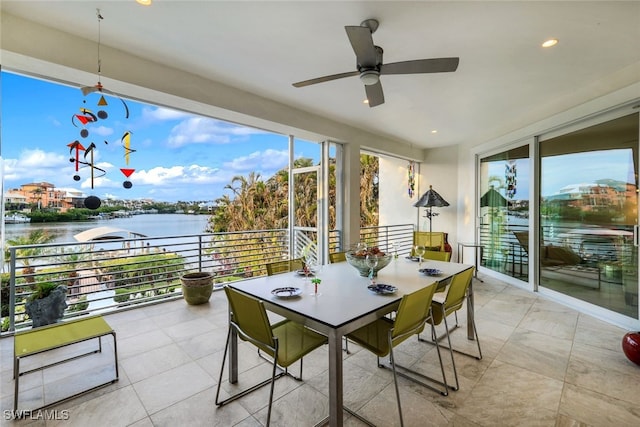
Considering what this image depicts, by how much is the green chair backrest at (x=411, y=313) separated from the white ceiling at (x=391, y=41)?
2022 millimetres

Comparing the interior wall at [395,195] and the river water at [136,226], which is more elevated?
the interior wall at [395,195]

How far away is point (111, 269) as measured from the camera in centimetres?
399

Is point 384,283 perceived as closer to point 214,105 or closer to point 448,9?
point 448,9

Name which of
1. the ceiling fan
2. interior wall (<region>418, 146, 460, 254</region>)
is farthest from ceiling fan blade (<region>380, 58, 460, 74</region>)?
interior wall (<region>418, 146, 460, 254</region>)

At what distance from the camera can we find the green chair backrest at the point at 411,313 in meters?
1.71

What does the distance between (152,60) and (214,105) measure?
0.71m

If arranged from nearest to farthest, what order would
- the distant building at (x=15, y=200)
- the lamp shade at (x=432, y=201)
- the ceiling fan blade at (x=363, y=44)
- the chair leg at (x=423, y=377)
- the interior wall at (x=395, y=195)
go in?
the ceiling fan blade at (x=363, y=44) < the chair leg at (x=423, y=377) < the distant building at (x=15, y=200) < the lamp shade at (x=432, y=201) < the interior wall at (x=395, y=195)

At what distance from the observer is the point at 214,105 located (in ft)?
11.1

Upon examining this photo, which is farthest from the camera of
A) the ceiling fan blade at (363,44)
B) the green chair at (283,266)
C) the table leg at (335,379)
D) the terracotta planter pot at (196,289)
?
the terracotta planter pot at (196,289)

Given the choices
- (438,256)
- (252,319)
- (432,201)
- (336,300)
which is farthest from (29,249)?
(432,201)

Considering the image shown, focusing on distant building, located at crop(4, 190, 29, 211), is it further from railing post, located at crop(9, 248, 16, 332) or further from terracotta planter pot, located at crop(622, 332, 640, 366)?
terracotta planter pot, located at crop(622, 332, 640, 366)

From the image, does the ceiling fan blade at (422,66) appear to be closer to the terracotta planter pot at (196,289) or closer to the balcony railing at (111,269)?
the balcony railing at (111,269)

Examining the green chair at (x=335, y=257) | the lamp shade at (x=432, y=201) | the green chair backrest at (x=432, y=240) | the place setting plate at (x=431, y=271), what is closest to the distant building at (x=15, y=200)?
the green chair at (x=335, y=257)

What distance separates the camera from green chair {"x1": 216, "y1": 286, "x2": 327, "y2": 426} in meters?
1.63
